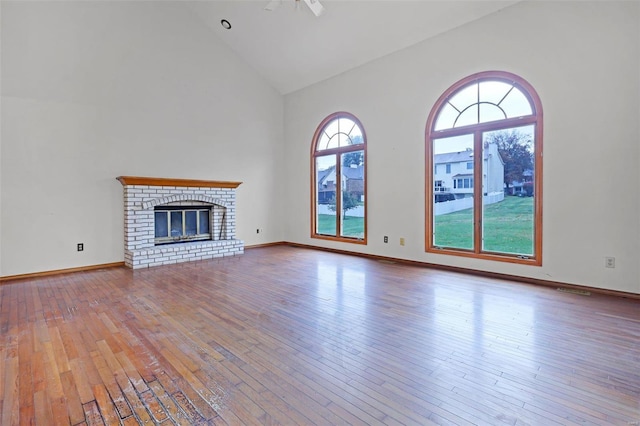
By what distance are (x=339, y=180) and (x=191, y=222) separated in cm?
287

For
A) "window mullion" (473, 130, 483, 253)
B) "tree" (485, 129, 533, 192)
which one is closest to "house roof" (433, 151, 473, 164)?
"window mullion" (473, 130, 483, 253)

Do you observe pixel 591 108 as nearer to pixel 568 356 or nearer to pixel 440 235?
pixel 440 235

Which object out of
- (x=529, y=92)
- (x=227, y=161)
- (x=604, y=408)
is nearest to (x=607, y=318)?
(x=604, y=408)

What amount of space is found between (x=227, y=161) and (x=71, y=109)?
2.49 meters

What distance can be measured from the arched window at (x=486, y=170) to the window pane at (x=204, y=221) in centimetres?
397

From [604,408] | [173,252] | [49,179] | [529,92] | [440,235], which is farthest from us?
[173,252]

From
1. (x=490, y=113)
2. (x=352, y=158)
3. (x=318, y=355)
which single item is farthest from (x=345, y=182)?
(x=318, y=355)

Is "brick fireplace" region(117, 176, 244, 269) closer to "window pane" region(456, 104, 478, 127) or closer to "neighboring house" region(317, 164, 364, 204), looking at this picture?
"neighboring house" region(317, 164, 364, 204)

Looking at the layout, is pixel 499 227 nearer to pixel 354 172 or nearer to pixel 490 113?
pixel 490 113

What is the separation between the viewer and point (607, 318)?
9.01 feet

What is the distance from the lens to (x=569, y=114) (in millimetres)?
3652

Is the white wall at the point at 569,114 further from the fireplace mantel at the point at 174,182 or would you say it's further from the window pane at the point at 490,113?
the fireplace mantel at the point at 174,182

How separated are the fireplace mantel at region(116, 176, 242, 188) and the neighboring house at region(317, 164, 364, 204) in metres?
1.65

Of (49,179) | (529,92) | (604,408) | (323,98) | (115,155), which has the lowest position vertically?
(604,408)
